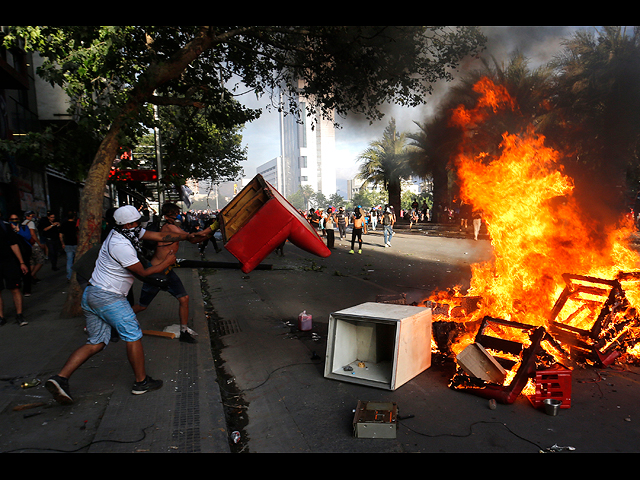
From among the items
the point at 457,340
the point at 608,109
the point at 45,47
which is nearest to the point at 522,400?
the point at 457,340

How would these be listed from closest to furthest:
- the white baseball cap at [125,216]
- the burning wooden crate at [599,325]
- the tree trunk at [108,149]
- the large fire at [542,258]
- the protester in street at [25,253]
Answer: the white baseball cap at [125,216]
the burning wooden crate at [599,325]
the large fire at [542,258]
the tree trunk at [108,149]
the protester in street at [25,253]

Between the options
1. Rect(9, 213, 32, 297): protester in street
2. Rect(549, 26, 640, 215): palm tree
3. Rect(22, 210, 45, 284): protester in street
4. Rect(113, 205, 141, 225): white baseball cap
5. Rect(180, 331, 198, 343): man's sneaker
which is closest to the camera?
Rect(113, 205, 141, 225): white baseball cap

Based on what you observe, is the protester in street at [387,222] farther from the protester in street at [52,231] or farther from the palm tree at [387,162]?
the palm tree at [387,162]

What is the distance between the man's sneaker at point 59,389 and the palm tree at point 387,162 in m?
32.8

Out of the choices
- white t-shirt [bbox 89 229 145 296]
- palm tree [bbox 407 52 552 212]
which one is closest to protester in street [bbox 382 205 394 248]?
palm tree [bbox 407 52 552 212]

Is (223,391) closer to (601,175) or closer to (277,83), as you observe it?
(277,83)

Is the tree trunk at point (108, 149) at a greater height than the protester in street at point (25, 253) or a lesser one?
greater

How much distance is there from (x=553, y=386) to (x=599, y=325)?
4.37ft

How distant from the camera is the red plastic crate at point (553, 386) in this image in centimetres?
354

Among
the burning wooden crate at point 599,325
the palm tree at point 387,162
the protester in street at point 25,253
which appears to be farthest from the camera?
the palm tree at point 387,162

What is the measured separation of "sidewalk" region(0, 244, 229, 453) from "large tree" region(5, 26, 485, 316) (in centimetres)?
180

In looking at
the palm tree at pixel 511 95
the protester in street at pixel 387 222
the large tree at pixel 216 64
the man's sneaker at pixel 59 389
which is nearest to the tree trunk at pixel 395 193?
the protester in street at pixel 387 222

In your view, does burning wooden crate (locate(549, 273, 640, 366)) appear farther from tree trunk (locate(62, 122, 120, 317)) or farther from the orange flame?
tree trunk (locate(62, 122, 120, 317))

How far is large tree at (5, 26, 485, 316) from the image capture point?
630 centimetres
